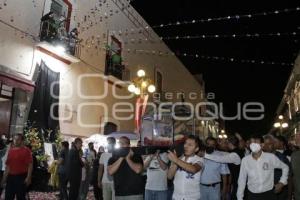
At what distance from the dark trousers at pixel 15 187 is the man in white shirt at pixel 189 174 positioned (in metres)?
3.88

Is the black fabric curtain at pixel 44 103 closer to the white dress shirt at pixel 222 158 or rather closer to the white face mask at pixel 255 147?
the white dress shirt at pixel 222 158

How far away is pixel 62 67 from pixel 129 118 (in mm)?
7180

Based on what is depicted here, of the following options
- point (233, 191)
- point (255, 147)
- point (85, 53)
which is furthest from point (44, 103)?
point (255, 147)

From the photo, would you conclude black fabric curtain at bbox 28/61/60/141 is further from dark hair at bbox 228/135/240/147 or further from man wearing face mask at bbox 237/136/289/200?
man wearing face mask at bbox 237/136/289/200

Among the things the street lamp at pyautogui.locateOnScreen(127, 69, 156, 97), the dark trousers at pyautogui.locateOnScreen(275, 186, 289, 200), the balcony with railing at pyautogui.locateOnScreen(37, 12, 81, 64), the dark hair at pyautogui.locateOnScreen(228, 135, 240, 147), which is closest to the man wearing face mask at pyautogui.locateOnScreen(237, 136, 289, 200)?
the dark trousers at pyautogui.locateOnScreen(275, 186, 289, 200)

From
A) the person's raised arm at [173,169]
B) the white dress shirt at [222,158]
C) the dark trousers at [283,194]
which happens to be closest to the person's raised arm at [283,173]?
the dark trousers at [283,194]

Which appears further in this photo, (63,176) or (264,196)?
(63,176)

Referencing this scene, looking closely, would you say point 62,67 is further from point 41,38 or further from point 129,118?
point 129,118

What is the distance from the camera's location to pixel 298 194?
5.43 meters

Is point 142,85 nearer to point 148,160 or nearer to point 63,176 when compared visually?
point 63,176

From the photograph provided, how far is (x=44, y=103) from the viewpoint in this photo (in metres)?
12.7

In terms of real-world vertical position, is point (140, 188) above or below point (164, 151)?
below

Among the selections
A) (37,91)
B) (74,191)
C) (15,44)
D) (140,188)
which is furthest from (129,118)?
(140,188)

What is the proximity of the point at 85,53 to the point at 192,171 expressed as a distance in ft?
39.6
